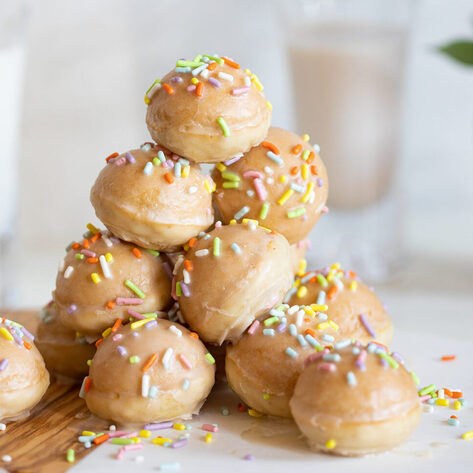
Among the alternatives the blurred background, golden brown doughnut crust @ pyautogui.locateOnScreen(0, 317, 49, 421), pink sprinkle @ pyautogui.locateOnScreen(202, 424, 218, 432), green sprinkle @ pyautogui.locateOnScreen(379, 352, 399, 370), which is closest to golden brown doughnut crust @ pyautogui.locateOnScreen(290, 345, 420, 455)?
green sprinkle @ pyautogui.locateOnScreen(379, 352, 399, 370)

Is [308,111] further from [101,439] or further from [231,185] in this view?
[101,439]

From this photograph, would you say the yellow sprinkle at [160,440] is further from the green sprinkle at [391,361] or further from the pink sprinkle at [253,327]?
the green sprinkle at [391,361]

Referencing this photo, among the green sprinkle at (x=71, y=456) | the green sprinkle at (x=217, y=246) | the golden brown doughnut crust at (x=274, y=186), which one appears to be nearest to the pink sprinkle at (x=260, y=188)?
the golden brown doughnut crust at (x=274, y=186)

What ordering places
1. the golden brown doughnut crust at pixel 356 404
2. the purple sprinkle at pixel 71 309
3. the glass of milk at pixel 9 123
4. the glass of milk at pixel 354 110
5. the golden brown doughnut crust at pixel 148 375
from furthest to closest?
the glass of milk at pixel 354 110 → the glass of milk at pixel 9 123 → the purple sprinkle at pixel 71 309 → the golden brown doughnut crust at pixel 148 375 → the golden brown doughnut crust at pixel 356 404

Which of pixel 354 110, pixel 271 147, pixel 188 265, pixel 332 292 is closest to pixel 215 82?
pixel 271 147

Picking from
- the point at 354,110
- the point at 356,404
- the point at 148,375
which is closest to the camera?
the point at 356,404

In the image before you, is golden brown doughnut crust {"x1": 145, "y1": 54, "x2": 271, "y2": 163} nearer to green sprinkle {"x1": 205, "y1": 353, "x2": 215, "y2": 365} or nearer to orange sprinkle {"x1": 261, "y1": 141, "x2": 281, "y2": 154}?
orange sprinkle {"x1": 261, "y1": 141, "x2": 281, "y2": 154}
